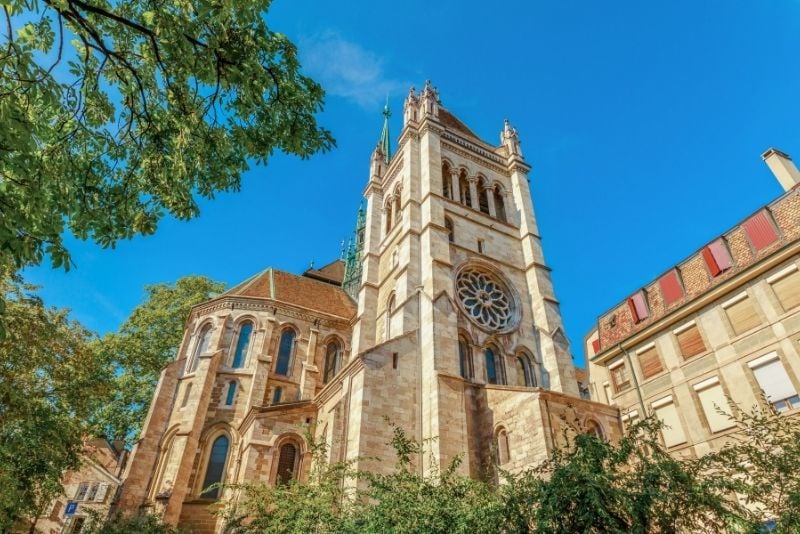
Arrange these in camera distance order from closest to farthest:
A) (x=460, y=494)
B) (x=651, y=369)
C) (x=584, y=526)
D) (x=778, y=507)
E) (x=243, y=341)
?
(x=584, y=526), (x=778, y=507), (x=460, y=494), (x=651, y=369), (x=243, y=341)

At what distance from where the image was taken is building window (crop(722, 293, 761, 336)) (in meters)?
13.8

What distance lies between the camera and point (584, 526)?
5.71m

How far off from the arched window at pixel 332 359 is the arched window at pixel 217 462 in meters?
6.41

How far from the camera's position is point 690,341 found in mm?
15594

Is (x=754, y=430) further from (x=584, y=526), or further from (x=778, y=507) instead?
(x=584, y=526)

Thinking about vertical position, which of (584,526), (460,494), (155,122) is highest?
(155,122)

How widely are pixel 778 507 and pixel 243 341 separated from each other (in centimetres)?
2361

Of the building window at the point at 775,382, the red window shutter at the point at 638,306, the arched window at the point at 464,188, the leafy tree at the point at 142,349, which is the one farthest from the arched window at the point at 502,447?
the leafy tree at the point at 142,349

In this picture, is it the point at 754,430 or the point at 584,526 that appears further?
the point at 754,430

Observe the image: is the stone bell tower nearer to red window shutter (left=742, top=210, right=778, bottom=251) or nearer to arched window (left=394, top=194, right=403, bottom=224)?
arched window (left=394, top=194, right=403, bottom=224)

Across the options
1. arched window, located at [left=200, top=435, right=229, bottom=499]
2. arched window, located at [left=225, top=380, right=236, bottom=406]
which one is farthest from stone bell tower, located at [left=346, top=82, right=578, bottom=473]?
arched window, located at [left=200, top=435, right=229, bottom=499]

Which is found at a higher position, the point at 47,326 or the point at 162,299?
the point at 162,299

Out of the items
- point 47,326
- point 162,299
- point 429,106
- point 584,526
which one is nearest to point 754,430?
point 584,526

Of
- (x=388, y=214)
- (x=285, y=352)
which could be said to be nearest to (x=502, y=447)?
(x=285, y=352)
